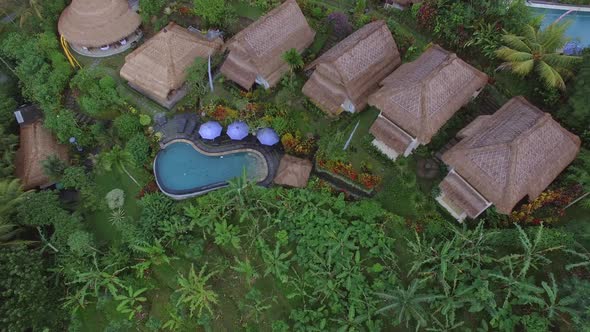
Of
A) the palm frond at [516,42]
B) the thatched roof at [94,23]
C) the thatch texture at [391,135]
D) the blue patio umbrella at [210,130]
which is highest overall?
the palm frond at [516,42]

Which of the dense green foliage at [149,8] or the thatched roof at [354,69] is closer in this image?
the thatched roof at [354,69]

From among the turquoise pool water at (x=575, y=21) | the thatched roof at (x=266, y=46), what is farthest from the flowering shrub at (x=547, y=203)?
the thatched roof at (x=266, y=46)

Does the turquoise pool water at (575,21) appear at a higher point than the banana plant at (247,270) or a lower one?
higher

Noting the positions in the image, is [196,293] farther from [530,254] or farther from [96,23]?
[96,23]

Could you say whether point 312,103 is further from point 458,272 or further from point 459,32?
point 458,272

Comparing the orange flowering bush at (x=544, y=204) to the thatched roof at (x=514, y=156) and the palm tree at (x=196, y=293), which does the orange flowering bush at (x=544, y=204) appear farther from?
the palm tree at (x=196, y=293)
